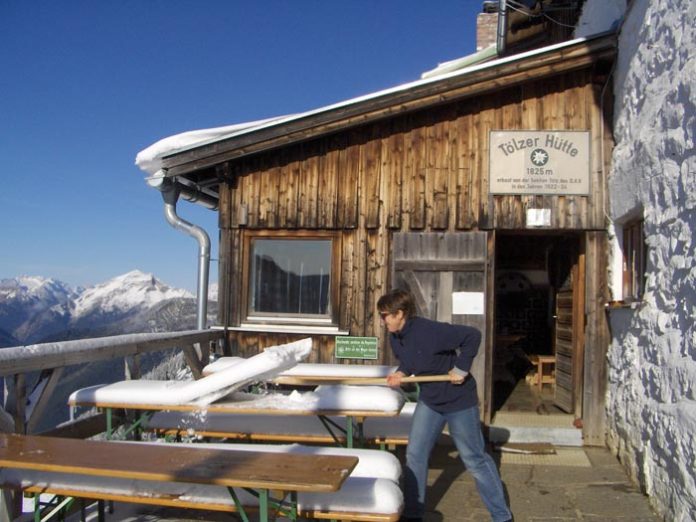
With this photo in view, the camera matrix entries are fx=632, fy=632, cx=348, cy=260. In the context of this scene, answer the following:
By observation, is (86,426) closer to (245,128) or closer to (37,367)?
(37,367)

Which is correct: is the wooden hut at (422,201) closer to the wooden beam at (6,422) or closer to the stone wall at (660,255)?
the stone wall at (660,255)

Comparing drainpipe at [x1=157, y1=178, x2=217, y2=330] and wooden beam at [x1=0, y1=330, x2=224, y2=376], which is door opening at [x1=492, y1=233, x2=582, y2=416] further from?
wooden beam at [x1=0, y1=330, x2=224, y2=376]

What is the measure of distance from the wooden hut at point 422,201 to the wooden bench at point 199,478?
369 cm

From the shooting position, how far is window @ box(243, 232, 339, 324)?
745cm

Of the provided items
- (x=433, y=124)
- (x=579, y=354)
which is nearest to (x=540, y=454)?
(x=579, y=354)

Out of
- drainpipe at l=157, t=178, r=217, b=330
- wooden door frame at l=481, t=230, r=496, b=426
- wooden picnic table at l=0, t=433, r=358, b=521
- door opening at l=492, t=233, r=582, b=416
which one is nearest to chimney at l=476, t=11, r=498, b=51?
door opening at l=492, t=233, r=582, b=416

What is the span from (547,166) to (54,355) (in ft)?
17.3

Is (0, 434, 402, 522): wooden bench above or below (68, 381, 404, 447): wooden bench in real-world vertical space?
below

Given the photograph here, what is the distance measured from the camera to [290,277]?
296 inches

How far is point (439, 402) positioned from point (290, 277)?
3571mm

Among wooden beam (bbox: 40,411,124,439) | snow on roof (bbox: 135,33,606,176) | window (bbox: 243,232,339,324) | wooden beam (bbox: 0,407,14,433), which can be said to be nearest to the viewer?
wooden beam (bbox: 0,407,14,433)

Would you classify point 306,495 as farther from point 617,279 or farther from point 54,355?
point 617,279

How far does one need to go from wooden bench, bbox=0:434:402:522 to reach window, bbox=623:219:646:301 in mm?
3835

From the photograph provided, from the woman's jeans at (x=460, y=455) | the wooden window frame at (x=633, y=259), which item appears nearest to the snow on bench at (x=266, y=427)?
the woman's jeans at (x=460, y=455)
